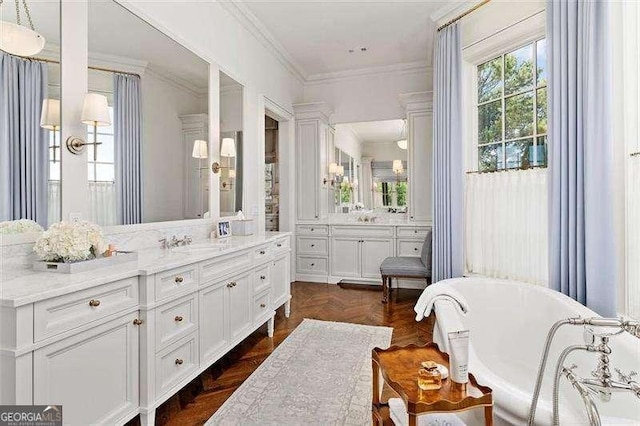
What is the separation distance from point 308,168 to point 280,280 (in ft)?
7.24

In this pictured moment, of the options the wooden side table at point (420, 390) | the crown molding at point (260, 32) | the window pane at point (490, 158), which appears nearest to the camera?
the wooden side table at point (420, 390)

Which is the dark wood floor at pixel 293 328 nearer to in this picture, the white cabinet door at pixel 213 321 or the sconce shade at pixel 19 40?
the white cabinet door at pixel 213 321

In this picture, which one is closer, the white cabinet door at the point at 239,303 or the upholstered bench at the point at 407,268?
the white cabinet door at the point at 239,303

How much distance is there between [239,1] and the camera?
3.31 meters

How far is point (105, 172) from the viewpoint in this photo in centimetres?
205

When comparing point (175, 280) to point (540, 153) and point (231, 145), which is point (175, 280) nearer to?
point (231, 145)

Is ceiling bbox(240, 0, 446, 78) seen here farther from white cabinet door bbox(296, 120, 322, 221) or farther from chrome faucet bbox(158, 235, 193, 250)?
chrome faucet bbox(158, 235, 193, 250)

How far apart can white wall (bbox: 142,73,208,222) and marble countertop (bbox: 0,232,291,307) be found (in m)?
0.36

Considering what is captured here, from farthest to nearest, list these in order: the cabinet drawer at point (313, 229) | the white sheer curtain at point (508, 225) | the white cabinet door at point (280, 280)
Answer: the cabinet drawer at point (313, 229)
the white cabinet door at point (280, 280)
the white sheer curtain at point (508, 225)

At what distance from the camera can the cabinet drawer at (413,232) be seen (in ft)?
15.2

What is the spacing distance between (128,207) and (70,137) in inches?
21.1

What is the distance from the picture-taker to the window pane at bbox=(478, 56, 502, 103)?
3145 mm

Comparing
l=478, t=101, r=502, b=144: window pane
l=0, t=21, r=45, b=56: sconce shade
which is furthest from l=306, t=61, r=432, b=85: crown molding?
l=0, t=21, r=45, b=56: sconce shade

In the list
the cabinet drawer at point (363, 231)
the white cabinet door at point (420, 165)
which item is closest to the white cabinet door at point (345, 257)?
the cabinet drawer at point (363, 231)
